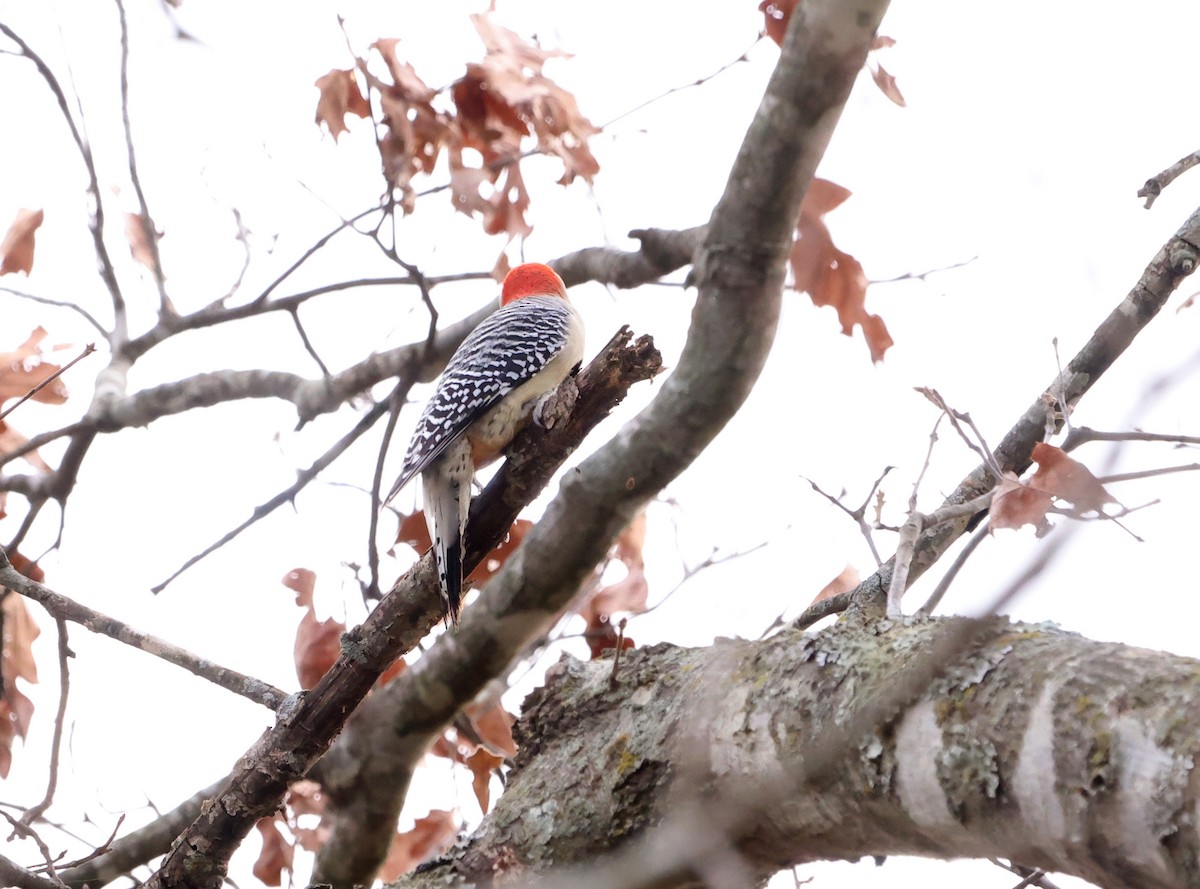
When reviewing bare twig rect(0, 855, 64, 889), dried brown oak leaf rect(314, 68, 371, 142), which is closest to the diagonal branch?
bare twig rect(0, 855, 64, 889)

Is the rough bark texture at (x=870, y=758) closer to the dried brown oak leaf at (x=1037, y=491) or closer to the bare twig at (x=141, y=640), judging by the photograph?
the dried brown oak leaf at (x=1037, y=491)

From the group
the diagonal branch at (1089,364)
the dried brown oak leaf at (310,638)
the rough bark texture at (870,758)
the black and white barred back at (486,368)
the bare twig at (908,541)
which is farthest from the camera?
the black and white barred back at (486,368)

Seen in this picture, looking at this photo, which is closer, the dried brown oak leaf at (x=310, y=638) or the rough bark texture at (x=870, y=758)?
the rough bark texture at (x=870, y=758)

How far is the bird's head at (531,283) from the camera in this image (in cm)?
628

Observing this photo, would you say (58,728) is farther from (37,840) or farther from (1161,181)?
(1161,181)

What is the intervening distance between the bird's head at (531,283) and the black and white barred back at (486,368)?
0.86 ft

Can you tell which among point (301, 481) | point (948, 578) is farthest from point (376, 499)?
point (948, 578)

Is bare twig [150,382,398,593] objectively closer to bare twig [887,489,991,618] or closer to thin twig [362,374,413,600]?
thin twig [362,374,413,600]

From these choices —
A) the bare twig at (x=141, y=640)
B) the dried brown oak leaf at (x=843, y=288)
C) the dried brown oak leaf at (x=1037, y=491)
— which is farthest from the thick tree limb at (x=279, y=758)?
the dried brown oak leaf at (x=1037, y=491)

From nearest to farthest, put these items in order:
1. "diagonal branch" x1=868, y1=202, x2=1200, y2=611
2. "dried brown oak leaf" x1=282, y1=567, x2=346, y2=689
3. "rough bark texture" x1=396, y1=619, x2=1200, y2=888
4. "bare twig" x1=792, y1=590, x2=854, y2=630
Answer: "rough bark texture" x1=396, y1=619, x2=1200, y2=888 → "bare twig" x1=792, y1=590, x2=854, y2=630 → "diagonal branch" x1=868, y1=202, x2=1200, y2=611 → "dried brown oak leaf" x1=282, y1=567, x2=346, y2=689

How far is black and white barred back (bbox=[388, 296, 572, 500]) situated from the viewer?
15.3ft

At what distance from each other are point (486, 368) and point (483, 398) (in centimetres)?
27

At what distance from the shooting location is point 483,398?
4.74 metres

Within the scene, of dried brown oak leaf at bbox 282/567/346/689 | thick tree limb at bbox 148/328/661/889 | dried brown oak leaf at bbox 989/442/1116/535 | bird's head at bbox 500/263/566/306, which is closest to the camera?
dried brown oak leaf at bbox 989/442/1116/535
